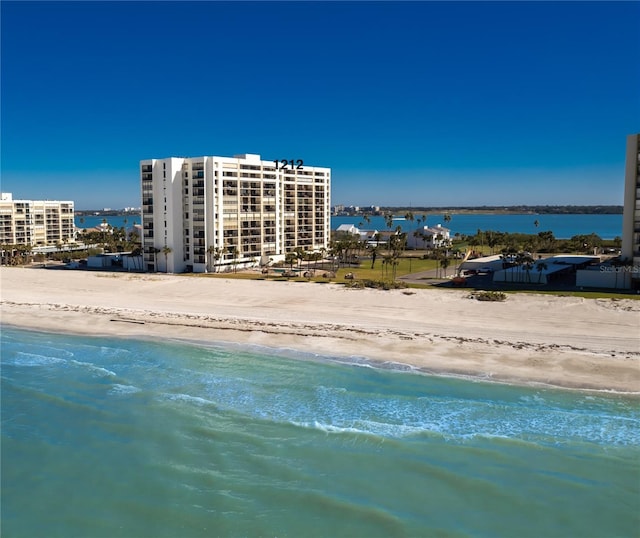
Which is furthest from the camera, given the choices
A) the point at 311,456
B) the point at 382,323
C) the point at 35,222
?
the point at 35,222

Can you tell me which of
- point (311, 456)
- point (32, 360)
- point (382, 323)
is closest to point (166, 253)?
A: point (32, 360)

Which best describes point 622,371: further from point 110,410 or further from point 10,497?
point 10,497

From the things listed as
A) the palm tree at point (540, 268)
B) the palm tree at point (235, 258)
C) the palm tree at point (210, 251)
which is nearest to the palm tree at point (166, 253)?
the palm tree at point (210, 251)

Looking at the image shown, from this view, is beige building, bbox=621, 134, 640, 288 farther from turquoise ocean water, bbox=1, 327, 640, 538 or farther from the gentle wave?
the gentle wave

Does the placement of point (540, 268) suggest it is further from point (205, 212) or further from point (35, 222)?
point (35, 222)

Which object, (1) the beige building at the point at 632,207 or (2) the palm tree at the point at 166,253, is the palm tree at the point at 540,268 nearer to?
(1) the beige building at the point at 632,207

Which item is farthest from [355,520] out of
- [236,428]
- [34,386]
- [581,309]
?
[581,309]
